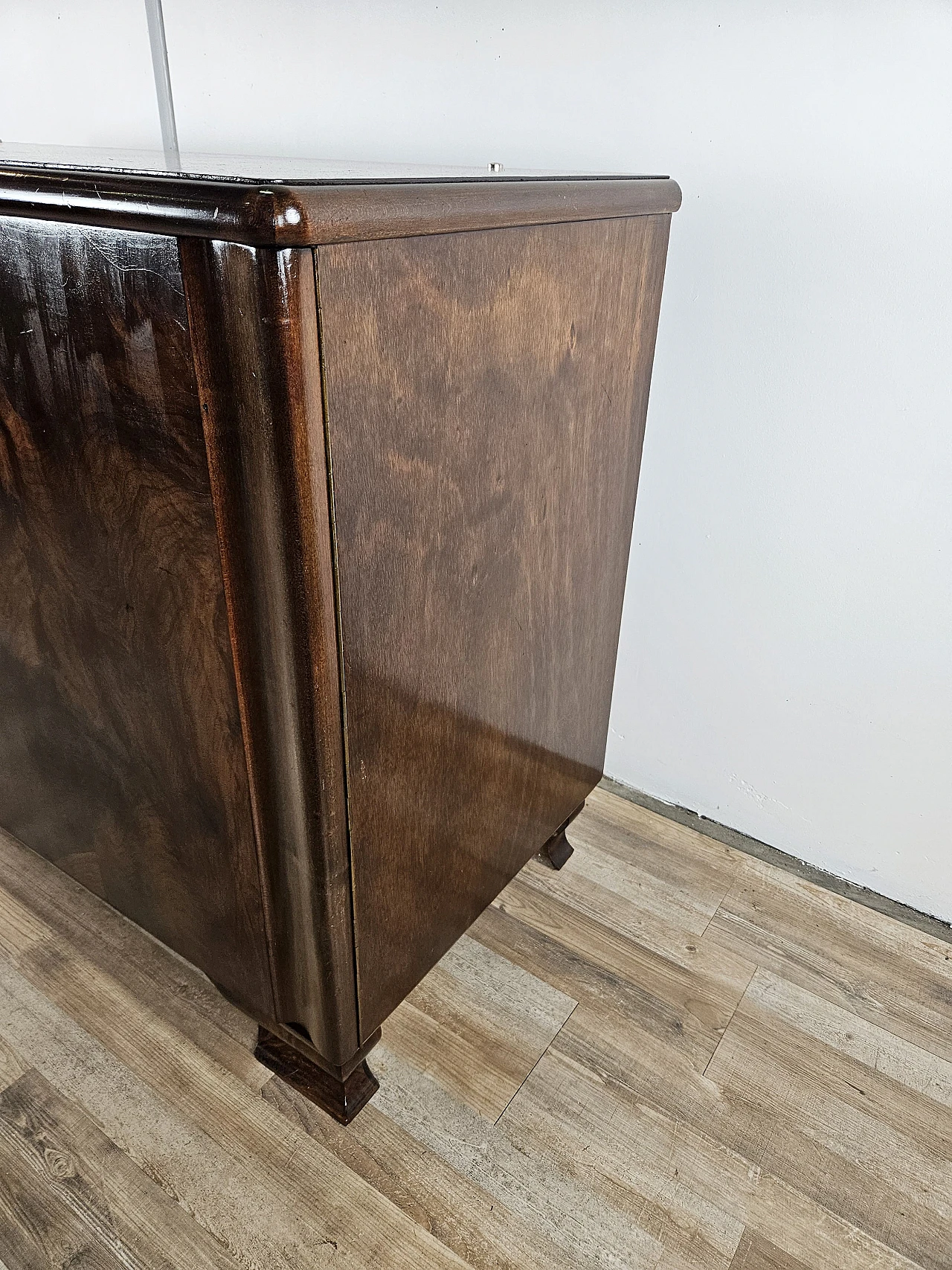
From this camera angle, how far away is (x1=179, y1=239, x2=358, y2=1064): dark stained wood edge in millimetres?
501

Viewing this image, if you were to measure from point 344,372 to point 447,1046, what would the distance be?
0.71 m

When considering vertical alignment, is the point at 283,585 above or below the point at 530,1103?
above

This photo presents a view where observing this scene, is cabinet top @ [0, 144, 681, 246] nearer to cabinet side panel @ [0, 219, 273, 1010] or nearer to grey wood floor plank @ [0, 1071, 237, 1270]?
cabinet side panel @ [0, 219, 273, 1010]

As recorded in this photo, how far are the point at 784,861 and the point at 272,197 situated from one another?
104 centimetres

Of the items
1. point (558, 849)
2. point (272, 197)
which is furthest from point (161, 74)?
point (558, 849)

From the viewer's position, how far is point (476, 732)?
2.71 feet

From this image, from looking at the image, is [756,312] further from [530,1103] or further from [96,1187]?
[96,1187]

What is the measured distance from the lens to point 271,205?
459 mm

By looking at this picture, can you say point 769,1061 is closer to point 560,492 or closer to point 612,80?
point 560,492

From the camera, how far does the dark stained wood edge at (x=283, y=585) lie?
1.64 feet

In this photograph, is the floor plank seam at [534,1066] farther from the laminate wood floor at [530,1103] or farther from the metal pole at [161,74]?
the metal pole at [161,74]

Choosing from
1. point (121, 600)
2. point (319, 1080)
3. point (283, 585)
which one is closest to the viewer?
point (283, 585)

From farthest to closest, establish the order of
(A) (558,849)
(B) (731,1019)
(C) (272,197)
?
1. (A) (558,849)
2. (B) (731,1019)
3. (C) (272,197)

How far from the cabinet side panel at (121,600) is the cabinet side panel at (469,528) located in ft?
0.32
